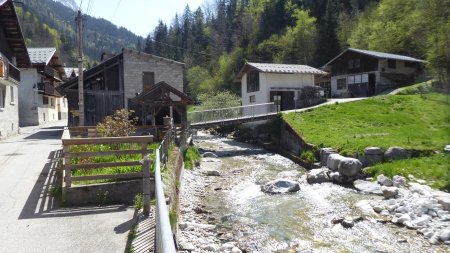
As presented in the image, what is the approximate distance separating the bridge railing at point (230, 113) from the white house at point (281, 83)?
2276 millimetres

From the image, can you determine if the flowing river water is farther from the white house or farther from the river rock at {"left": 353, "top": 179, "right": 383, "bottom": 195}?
the white house

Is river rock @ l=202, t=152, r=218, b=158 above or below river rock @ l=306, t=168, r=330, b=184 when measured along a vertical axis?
above

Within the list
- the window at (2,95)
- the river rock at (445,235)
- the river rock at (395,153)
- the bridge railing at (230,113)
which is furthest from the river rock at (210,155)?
the river rock at (445,235)

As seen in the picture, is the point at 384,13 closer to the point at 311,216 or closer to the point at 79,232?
the point at 311,216

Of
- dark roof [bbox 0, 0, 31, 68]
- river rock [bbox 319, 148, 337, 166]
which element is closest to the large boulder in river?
river rock [bbox 319, 148, 337, 166]

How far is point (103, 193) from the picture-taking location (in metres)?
8.51

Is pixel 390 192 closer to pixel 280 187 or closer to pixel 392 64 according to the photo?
pixel 280 187

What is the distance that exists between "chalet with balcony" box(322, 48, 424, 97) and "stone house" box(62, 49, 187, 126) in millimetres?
21774

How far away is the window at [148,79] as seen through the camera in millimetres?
29031

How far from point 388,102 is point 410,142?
11.1 m

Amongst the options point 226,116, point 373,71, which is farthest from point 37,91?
point 373,71

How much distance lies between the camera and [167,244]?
2.65 m

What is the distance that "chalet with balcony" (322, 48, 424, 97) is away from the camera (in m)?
39.1

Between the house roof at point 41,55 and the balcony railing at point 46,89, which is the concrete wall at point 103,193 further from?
the house roof at point 41,55
